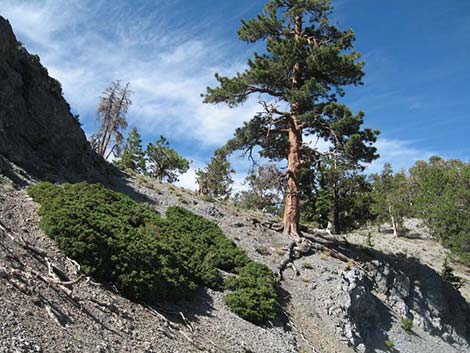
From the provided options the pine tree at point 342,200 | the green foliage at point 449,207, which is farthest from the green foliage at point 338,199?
the green foliage at point 449,207

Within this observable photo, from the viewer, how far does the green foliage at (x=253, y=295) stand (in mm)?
12633

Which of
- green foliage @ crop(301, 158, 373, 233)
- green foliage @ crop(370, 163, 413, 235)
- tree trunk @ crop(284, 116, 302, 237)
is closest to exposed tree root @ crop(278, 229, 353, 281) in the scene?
tree trunk @ crop(284, 116, 302, 237)

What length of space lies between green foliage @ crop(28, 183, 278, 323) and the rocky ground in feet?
1.35

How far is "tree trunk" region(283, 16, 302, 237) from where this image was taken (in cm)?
2138

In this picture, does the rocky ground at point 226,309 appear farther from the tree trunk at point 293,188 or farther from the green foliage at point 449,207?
the green foliage at point 449,207

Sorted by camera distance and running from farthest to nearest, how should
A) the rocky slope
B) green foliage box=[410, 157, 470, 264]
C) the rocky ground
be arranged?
green foliage box=[410, 157, 470, 264] < the rocky slope < the rocky ground

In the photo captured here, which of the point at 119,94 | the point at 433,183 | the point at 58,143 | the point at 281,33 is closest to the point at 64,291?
the point at 58,143

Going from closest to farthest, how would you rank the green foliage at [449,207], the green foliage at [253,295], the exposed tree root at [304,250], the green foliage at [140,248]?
the green foliage at [140,248]
the green foliage at [253,295]
the exposed tree root at [304,250]
the green foliage at [449,207]

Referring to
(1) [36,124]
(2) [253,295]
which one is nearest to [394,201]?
(2) [253,295]

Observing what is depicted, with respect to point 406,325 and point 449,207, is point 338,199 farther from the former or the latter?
point 406,325

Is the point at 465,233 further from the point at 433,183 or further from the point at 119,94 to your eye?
the point at 119,94

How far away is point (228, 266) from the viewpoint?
15.6 meters

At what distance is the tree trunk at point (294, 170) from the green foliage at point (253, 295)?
6461 millimetres

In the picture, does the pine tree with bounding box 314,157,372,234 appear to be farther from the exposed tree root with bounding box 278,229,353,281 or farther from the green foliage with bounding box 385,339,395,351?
the green foliage with bounding box 385,339,395,351
